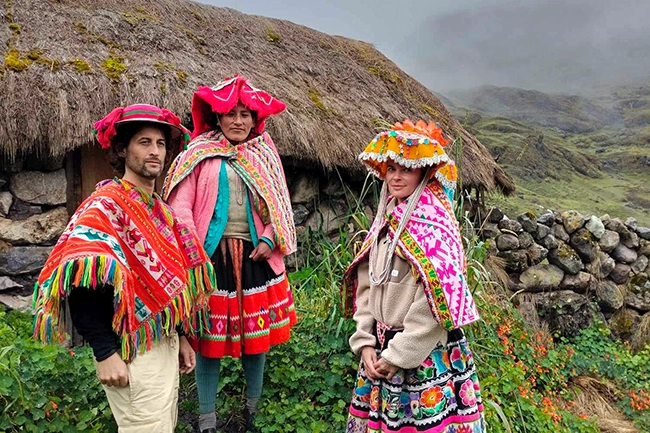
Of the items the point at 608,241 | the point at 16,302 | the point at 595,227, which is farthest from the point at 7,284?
the point at 608,241

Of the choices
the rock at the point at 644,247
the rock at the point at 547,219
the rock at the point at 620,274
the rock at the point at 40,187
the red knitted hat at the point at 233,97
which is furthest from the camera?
the rock at the point at 644,247

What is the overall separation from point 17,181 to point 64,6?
193cm

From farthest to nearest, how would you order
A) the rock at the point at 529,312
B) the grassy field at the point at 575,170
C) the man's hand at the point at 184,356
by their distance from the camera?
1. the grassy field at the point at 575,170
2. the rock at the point at 529,312
3. the man's hand at the point at 184,356

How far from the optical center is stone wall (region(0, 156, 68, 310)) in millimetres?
3498

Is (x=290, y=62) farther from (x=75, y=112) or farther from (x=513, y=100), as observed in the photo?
(x=513, y=100)

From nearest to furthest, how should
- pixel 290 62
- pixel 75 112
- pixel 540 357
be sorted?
1. pixel 75 112
2. pixel 540 357
3. pixel 290 62


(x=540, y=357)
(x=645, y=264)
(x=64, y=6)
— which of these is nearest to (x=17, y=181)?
(x=64, y=6)

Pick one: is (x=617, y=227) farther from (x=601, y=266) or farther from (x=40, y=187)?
(x=40, y=187)

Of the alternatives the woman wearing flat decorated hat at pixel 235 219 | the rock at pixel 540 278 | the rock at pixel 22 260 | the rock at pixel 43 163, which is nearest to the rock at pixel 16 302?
the rock at pixel 22 260

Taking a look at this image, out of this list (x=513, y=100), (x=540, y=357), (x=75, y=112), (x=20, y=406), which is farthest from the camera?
(x=513, y=100)

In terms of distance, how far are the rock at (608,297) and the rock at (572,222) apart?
2.31 feet

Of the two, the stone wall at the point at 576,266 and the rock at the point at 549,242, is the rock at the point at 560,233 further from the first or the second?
the rock at the point at 549,242

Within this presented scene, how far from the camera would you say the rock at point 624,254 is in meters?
6.00

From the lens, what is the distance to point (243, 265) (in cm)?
226
